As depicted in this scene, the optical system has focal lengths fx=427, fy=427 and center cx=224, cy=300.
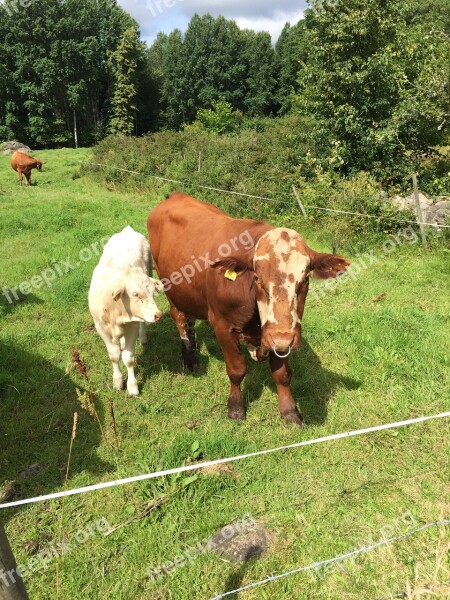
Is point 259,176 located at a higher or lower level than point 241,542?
higher

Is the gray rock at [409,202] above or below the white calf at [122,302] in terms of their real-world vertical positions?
above

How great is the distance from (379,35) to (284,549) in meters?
13.6

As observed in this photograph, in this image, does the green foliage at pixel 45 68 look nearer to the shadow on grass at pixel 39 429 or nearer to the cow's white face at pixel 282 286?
the shadow on grass at pixel 39 429

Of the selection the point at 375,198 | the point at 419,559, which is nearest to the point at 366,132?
the point at 375,198

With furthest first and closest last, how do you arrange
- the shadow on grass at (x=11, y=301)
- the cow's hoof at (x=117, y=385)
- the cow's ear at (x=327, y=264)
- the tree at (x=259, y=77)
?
the tree at (x=259, y=77)
the shadow on grass at (x=11, y=301)
the cow's hoof at (x=117, y=385)
the cow's ear at (x=327, y=264)

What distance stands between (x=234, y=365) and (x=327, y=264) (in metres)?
1.45

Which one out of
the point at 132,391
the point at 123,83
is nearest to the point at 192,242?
the point at 132,391

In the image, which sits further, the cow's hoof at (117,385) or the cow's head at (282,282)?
the cow's hoof at (117,385)

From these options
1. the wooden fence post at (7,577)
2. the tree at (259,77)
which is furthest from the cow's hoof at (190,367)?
the tree at (259,77)

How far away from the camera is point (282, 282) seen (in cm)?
331

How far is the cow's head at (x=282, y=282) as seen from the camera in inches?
129

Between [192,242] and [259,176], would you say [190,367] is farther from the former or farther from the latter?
[259,176]

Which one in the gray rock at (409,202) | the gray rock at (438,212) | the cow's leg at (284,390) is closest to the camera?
the cow's leg at (284,390)

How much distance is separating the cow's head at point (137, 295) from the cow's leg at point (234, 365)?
682 millimetres
